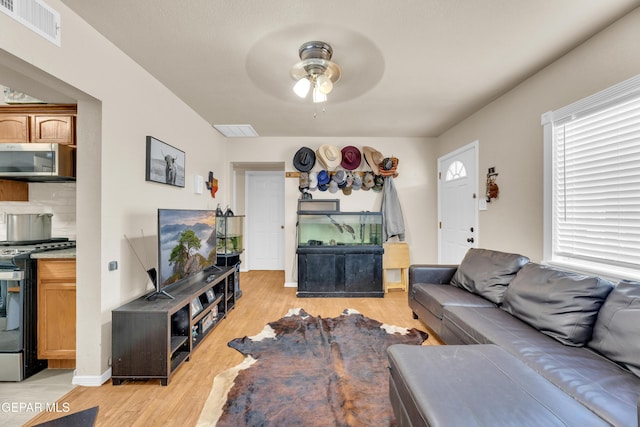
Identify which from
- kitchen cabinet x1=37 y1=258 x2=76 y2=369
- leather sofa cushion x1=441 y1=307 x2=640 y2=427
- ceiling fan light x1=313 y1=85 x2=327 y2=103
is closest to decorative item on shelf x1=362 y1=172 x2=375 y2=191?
ceiling fan light x1=313 y1=85 x2=327 y2=103

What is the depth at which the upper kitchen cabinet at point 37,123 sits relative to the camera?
205 cm

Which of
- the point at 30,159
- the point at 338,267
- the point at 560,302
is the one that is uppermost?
the point at 30,159

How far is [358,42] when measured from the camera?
1.89m

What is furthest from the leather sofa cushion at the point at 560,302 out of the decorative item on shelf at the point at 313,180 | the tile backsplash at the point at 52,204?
the tile backsplash at the point at 52,204

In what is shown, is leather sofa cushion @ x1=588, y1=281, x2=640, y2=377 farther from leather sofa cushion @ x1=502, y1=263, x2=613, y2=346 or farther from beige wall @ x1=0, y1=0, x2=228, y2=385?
beige wall @ x1=0, y1=0, x2=228, y2=385

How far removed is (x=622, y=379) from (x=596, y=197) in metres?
Result: 1.28

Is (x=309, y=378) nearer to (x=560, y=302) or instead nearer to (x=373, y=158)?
(x=560, y=302)

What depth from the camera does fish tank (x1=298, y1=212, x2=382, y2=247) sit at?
3.94 meters

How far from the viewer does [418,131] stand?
3947 millimetres

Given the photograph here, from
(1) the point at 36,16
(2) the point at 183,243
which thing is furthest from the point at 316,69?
(2) the point at 183,243

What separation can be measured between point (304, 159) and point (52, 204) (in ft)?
9.37

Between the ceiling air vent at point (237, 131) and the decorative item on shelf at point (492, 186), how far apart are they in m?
3.07

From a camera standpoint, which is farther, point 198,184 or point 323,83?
point 198,184

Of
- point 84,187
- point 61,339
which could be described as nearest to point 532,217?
point 84,187
